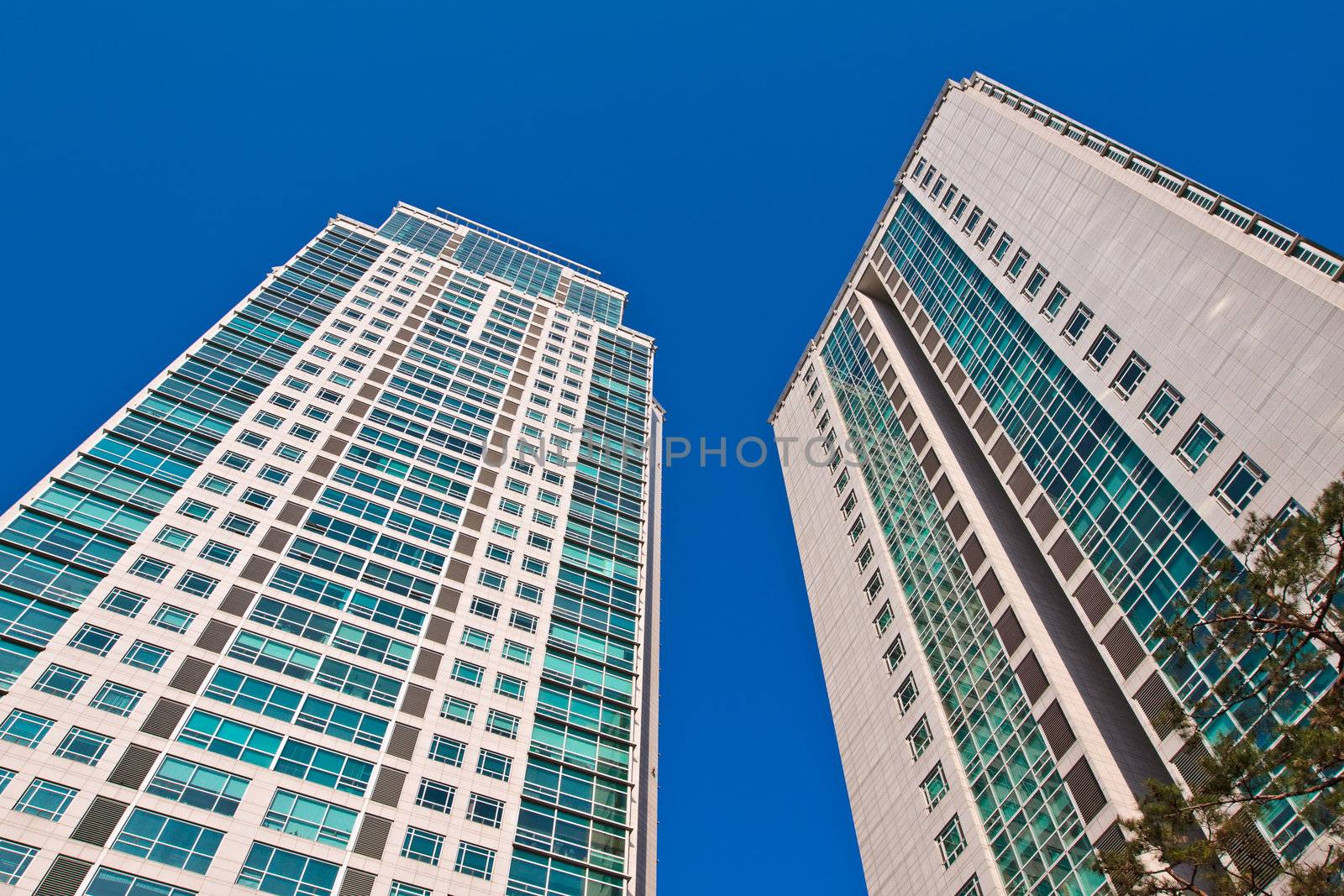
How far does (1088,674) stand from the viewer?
50.7 m

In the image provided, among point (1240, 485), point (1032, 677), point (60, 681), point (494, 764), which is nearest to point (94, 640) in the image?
point (60, 681)

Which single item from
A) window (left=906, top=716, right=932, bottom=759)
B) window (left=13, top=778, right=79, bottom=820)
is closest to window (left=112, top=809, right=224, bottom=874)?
window (left=13, top=778, right=79, bottom=820)

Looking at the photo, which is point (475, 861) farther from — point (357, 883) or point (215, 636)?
point (215, 636)

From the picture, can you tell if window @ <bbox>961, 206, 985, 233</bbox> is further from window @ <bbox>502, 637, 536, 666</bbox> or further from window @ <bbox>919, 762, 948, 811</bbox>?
window @ <bbox>502, 637, 536, 666</bbox>

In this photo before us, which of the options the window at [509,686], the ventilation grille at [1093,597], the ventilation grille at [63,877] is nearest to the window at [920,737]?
the ventilation grille at [1093,597]

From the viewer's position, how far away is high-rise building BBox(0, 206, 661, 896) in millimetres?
38188

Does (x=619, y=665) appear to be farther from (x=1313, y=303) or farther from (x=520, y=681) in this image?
(x=1313, y=303)

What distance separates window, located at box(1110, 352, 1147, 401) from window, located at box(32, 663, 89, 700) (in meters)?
49.4

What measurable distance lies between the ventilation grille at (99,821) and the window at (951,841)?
117ft

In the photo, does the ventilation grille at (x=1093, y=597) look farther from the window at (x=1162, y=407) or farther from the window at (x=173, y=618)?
the window at (x=173, y=618)

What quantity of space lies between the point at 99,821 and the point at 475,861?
45.9 feet

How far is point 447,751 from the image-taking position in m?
45.4

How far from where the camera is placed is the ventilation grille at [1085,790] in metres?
42.3

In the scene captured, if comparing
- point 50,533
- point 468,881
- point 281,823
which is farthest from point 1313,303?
point 50,533
